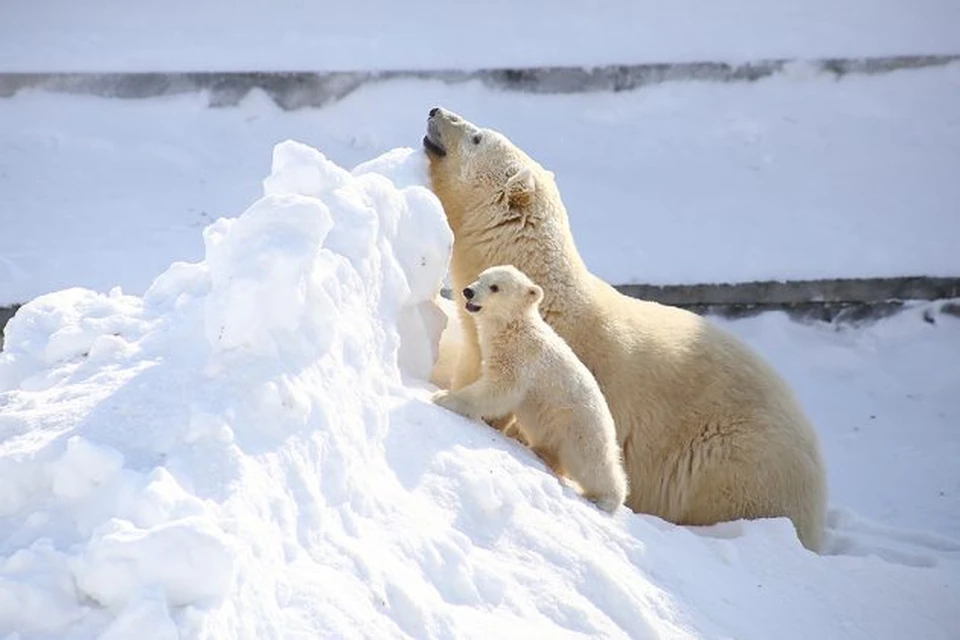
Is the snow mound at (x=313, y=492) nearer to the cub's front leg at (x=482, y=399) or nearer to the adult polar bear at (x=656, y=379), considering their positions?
the cub's front leg at (x=482, y=399)

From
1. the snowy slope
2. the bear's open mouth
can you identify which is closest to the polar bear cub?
the bear's open mouth

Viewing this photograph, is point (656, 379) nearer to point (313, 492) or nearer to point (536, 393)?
point (536, 393)

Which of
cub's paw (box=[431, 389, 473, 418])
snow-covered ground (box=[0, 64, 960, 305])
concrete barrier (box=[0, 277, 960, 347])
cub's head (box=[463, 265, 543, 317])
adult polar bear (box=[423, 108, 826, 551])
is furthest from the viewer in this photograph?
A: snow-covered ground (box=[0, 64, 960, 305])

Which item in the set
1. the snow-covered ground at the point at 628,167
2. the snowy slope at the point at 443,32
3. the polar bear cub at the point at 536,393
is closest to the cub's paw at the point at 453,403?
the polar bear cub at the point at 536,393

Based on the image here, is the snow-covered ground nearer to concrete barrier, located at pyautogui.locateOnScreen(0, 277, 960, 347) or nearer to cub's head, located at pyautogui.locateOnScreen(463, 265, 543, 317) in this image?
concrete barrier, located at pyautogui.locateOnScreen(0, 277, 960, 347)

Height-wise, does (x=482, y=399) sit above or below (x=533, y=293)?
below

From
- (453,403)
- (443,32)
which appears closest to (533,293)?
(453,403)

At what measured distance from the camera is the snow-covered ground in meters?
7.44

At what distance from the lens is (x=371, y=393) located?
3.48m

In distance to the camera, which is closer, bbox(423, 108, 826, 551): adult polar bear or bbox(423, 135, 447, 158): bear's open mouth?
bbox(423, 108, 826, 551): adult polar bear

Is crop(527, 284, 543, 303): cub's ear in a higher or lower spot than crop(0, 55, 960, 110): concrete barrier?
higher

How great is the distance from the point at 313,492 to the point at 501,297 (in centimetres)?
129

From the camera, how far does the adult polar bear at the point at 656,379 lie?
4719 millimetres

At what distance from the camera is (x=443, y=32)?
9.05 meters
